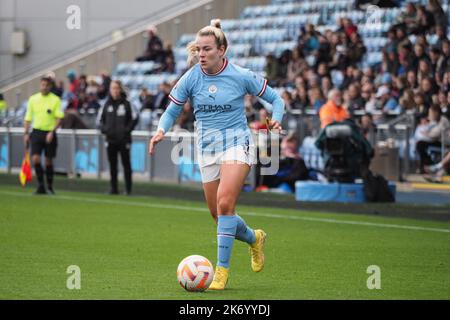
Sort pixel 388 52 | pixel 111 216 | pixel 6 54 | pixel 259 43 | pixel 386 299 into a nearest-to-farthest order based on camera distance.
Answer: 1. pixel 386 299
2. pixel 111 216
3. pixel 388 52
4. pixel 259 43
5. pixel 6 54

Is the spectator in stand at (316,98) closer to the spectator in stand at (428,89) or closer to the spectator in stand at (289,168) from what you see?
the spectator in stand at (289,168)

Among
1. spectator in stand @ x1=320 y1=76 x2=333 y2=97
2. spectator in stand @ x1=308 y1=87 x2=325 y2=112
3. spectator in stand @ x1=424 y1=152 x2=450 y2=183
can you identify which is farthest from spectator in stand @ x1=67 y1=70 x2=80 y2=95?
spectator in stand @ x1=424 y1=152 x2=450 y2=183

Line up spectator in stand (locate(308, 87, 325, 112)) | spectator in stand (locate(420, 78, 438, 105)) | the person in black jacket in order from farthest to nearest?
spectator in stand (locate(308, 87, 325, 112)), spectator in stand (locate(420, 78, 438, 105)), the person in black jacket

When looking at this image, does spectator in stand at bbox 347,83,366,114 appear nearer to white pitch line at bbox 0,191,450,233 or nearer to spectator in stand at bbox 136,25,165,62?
white pitch line at bbox 0,191,450,233

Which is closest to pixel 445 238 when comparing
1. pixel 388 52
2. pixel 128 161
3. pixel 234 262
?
pixel 234 262

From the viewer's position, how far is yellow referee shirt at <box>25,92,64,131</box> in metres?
22.1

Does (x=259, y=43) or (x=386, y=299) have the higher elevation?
(x=259, y=43)

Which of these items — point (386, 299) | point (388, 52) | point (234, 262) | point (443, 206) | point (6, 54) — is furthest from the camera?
point (6, 54)

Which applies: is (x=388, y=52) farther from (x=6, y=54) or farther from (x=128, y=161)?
(x=6, y=54)

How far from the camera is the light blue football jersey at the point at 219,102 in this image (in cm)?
1045

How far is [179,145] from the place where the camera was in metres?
26.6

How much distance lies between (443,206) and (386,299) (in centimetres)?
1152

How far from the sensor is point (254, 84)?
10609 mm

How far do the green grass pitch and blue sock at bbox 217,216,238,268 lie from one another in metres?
0.26
